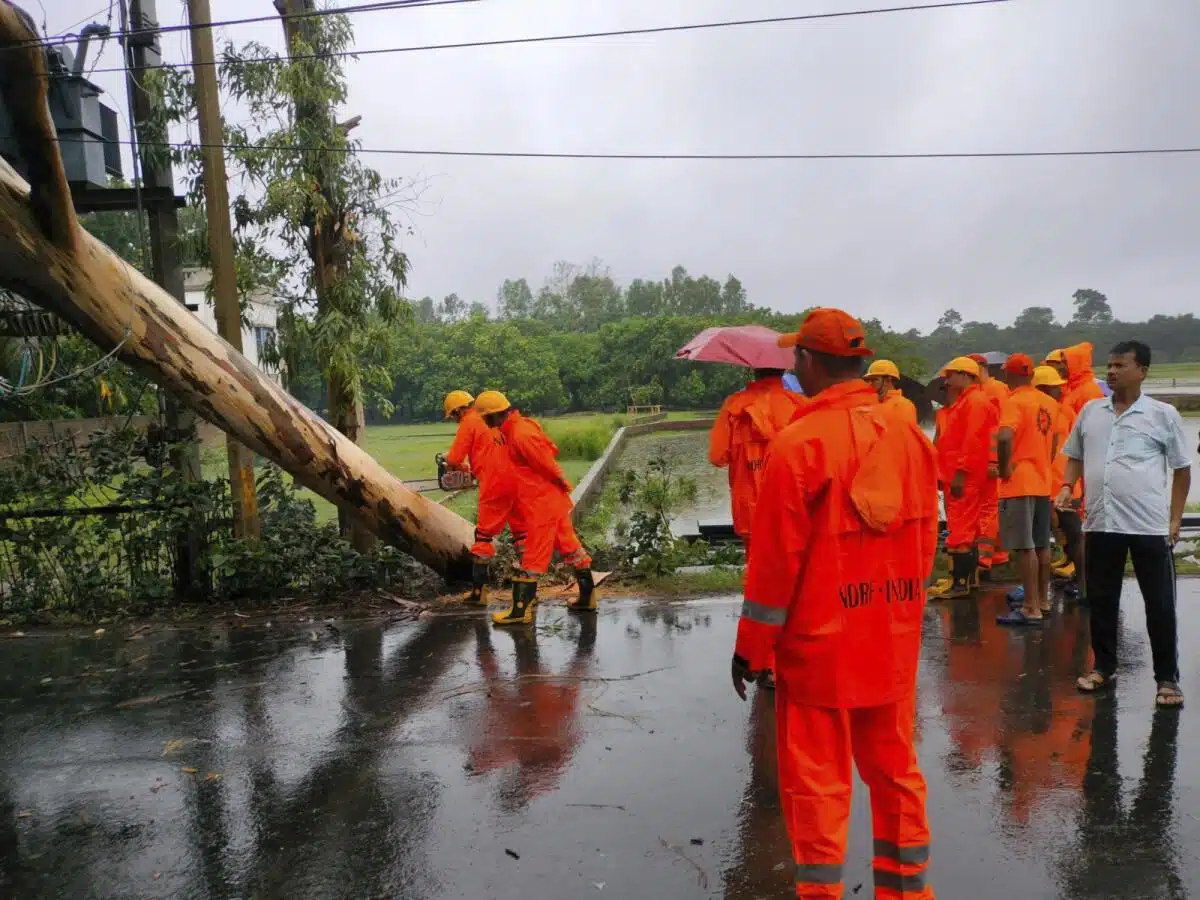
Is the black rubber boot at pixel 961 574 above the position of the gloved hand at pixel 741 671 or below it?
below

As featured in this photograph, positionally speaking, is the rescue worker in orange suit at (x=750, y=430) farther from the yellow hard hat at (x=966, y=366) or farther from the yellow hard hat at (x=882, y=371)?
the yellow hard hat at (x=882, y=371)

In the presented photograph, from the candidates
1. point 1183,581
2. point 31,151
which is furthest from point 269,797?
point 1183,581

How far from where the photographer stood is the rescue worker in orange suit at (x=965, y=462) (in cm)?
679

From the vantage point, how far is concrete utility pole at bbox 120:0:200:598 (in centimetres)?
761

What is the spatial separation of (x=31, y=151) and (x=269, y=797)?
392 cm

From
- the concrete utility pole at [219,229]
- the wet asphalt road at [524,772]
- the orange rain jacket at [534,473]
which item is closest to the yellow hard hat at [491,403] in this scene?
the orange rain jacket at [534,473]

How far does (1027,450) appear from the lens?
643cm

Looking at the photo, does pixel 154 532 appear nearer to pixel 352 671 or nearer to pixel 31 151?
pixel 352 671

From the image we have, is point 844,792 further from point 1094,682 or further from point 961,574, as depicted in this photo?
point 961,574

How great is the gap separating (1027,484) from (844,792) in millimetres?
4306

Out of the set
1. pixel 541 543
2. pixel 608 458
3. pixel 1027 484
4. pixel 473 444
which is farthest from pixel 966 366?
pixel 608 458

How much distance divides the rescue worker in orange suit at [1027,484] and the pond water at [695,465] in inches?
34.1

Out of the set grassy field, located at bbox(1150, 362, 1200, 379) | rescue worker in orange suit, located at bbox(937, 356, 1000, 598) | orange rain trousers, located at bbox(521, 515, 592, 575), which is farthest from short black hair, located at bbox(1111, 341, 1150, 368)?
grassy field, located at bbox(1150, 362, 1200, 379)

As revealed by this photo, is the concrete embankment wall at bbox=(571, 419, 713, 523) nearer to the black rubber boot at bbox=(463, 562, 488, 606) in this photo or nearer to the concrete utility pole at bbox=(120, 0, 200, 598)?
the black rubber boot at bbox=(463, 562, 488, 606)
